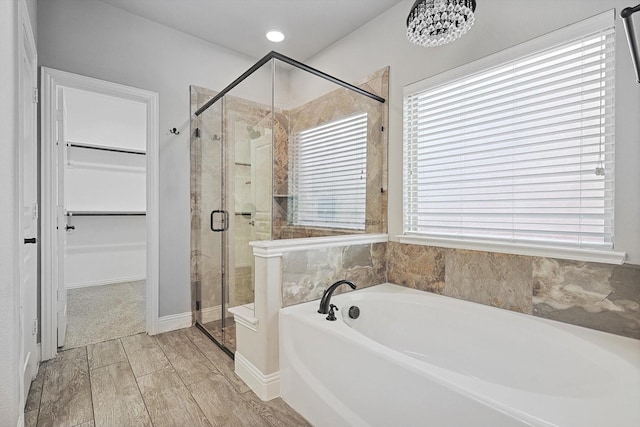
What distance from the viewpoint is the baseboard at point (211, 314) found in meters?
2.62

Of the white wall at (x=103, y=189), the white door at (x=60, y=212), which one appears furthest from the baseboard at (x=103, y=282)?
the white door at (x=60, y=212)

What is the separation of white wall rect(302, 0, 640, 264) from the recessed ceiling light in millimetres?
463

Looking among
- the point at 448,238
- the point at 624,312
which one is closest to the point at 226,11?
the point at 448,238

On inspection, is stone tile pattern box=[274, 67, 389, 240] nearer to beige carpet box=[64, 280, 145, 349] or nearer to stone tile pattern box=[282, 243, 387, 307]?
stone tile pattern box=[282, 243, 387, 307]

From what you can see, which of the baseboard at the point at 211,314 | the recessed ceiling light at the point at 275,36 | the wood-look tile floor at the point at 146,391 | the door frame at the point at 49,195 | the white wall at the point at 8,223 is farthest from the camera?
the recessed ceiling light at the point at 275,36

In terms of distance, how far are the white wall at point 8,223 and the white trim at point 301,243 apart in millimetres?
1055

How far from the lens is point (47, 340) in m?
2.28

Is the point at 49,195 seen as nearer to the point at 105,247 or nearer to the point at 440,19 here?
the point at 105,247

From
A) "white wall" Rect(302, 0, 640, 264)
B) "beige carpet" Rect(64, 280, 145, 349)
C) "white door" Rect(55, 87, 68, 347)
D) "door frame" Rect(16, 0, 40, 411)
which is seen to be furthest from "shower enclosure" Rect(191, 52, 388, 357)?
"door frame" Rect(16, 0, 40, 411)

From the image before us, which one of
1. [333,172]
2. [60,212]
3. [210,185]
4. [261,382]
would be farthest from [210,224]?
[261,382]

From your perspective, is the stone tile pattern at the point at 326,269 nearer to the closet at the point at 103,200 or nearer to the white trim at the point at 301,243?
the white trim at the point at 301,243

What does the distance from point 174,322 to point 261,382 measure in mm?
1408

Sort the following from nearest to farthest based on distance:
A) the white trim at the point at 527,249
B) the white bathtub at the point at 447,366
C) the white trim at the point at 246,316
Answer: the white bathtub at the point at 447,366, the white trim at the point at 527,249, the white trim at the point at 246,316

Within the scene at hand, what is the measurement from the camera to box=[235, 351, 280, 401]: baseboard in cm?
184
